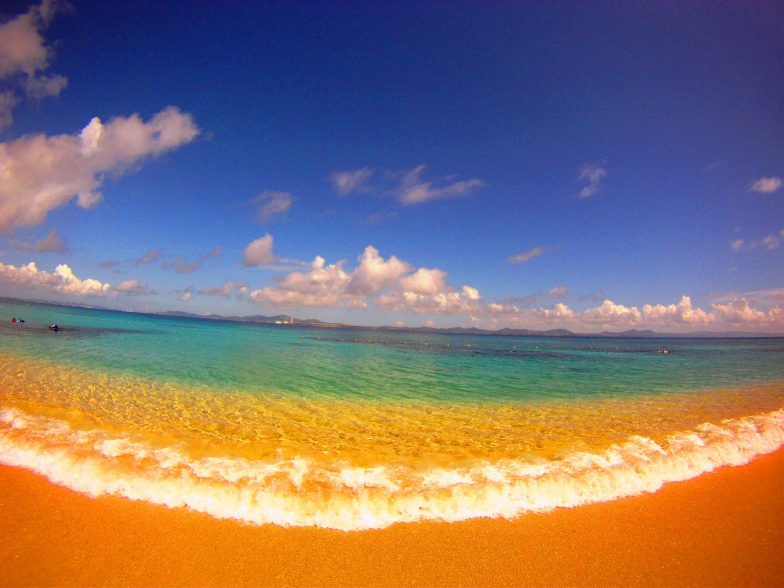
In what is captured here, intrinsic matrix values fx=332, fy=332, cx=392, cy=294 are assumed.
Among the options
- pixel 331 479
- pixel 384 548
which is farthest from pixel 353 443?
pixel 384 548

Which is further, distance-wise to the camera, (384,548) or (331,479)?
(331,479)

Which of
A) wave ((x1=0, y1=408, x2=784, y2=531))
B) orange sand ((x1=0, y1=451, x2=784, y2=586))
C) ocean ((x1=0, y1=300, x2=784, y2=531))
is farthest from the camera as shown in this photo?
ocean ((x1=0, y1=300, x2=784, y2=531))

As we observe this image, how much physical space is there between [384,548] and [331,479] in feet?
7.65

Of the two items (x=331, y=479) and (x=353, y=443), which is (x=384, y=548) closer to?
(x=331, y=479)

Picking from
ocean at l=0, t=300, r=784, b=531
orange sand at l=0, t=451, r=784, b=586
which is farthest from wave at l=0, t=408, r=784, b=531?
orange sand at l=0, t=451, r=784, b=586

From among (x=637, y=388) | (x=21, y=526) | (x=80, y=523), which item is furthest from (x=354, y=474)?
(x=637, y=388)

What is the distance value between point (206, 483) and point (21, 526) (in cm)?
285

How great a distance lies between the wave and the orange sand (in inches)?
14.1

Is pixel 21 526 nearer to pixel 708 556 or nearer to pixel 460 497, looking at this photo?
pixel 460 497

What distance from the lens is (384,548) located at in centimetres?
577

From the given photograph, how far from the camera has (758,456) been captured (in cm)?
1028

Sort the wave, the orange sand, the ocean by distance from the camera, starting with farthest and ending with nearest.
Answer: the ocean → the wave → the orange sand

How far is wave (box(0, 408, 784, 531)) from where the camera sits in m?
6.72

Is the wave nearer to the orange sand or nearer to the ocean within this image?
the ocean
